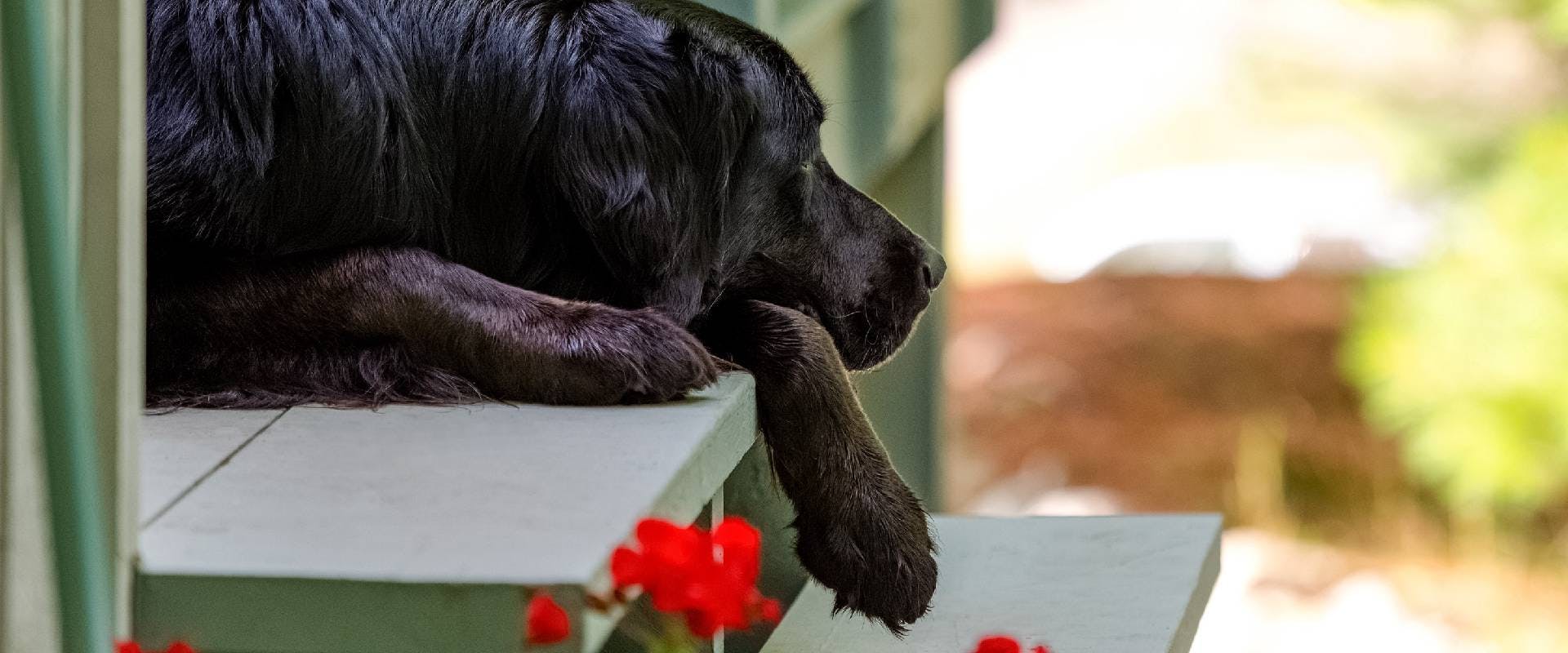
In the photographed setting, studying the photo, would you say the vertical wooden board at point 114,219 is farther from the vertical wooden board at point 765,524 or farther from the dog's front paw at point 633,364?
the vertical wooden board at point 765,524

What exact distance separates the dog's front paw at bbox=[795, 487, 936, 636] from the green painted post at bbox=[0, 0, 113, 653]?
2.92ft

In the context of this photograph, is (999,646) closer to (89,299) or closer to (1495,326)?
(89,299)

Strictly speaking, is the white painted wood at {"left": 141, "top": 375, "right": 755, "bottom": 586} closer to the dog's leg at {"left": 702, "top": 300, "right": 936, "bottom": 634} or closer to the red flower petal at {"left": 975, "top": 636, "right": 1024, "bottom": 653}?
the dog's leg at {"left": 702, "top": 300, "right": 936, "bottom": 634}

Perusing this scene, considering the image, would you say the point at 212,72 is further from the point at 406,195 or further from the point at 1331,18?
the point at 1331,18

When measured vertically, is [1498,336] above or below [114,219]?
below

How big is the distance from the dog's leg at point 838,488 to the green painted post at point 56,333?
89 cm

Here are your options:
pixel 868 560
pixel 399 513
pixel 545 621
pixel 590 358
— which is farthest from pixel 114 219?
pixel 868 560

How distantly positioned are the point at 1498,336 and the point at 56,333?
6.46 meters

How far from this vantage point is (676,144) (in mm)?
2197

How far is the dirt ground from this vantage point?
9.21 m

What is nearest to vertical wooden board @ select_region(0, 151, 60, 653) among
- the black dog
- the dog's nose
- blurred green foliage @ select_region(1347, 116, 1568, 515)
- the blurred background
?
the black dog

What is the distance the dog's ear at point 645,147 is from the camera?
215 cm

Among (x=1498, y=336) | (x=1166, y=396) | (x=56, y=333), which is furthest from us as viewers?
(x=1166, y=396)

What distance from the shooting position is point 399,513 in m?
1.50
